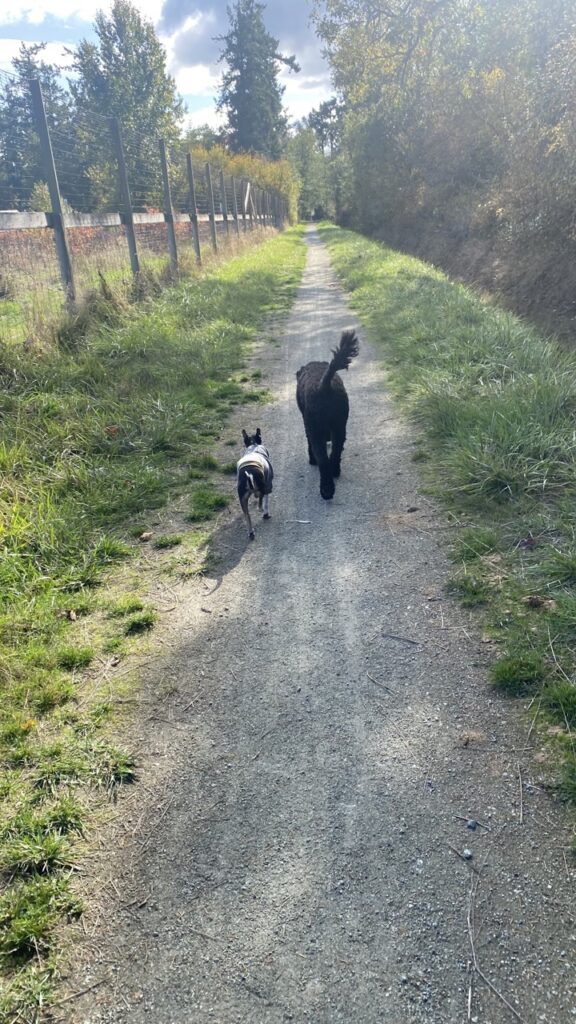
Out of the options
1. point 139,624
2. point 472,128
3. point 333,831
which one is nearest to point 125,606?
point 139,624

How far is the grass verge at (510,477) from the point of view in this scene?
2764 mm

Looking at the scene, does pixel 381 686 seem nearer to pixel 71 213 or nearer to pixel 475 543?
pixel 475 543

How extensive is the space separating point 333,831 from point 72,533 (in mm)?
2799

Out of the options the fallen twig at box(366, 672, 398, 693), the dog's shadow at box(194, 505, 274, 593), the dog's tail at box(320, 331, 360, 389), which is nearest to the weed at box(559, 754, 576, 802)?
the fallen twig at box(366, 672, 398, 693)

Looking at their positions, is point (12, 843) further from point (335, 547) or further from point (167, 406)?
point (167, 406)

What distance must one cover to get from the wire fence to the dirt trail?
5.65 m

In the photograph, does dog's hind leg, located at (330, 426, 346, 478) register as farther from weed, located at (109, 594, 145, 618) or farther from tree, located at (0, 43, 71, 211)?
tree, located at (0, 43, 71, 211)

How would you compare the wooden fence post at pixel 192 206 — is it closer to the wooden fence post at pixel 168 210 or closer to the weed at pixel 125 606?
the wooden fence post at pixel 168 210

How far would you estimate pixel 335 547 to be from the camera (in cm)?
402

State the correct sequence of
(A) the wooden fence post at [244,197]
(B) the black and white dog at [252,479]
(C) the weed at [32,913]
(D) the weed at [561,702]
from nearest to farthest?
(C) the weed at [32,913] < (D) the weed at [561,702] < (B) the black and white dog at [252,479] < (A) the wooden fence post at [244,197]

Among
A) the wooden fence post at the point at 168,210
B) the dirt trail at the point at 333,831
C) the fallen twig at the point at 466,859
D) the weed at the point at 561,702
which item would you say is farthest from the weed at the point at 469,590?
the wooden fence post at the point at 168,210

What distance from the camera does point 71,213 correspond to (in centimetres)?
801

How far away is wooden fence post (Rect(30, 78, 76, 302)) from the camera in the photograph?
23.0 feet

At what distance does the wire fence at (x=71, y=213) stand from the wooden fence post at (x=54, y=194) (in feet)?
0.04
